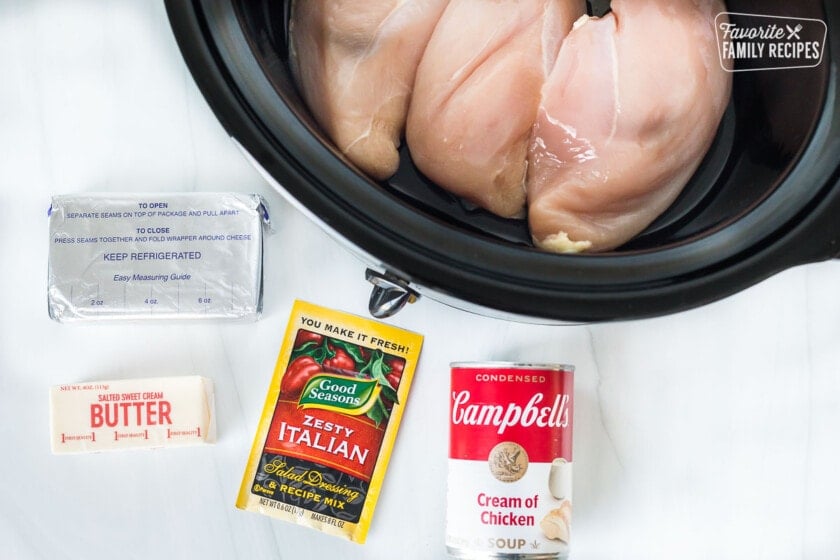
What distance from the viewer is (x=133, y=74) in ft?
2.78

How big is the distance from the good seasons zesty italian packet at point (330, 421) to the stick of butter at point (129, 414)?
76 millimetres

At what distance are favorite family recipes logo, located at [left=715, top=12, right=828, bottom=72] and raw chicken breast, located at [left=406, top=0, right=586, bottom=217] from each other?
0.14 metres

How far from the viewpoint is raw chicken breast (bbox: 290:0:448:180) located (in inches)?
24.8

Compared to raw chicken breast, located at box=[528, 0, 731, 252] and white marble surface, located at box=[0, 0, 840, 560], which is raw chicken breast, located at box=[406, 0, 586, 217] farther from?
white marble surface, located at box=[0, 0, 840, 560]

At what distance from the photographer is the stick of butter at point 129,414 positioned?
32.2 inches

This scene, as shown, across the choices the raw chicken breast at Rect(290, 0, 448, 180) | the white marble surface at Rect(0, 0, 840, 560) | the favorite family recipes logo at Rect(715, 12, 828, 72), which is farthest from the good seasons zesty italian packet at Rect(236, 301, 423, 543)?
the favorite family recipes logo at Rect(715, 12, 828, 72)

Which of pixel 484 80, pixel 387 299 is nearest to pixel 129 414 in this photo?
pixel 387 299

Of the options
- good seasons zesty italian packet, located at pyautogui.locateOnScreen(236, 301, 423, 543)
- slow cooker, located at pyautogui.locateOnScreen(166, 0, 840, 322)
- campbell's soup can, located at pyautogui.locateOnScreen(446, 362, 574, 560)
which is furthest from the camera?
good seasons zesty italian packet, located at pyautogui.locateOnScreen(236, 301, 423, 543)

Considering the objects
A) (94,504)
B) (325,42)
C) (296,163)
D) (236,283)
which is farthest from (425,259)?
(94,504)

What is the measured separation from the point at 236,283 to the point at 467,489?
33 cm

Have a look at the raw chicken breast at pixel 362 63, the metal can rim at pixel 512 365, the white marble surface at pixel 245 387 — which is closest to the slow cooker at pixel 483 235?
the raw chicken breast at pixel 362 63

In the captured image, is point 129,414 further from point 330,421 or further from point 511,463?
point 511,463

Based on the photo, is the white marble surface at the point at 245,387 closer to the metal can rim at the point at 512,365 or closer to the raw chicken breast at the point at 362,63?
the metal can rim at the point at 512,365

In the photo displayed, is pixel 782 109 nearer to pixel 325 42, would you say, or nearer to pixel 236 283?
pixel 325 42
